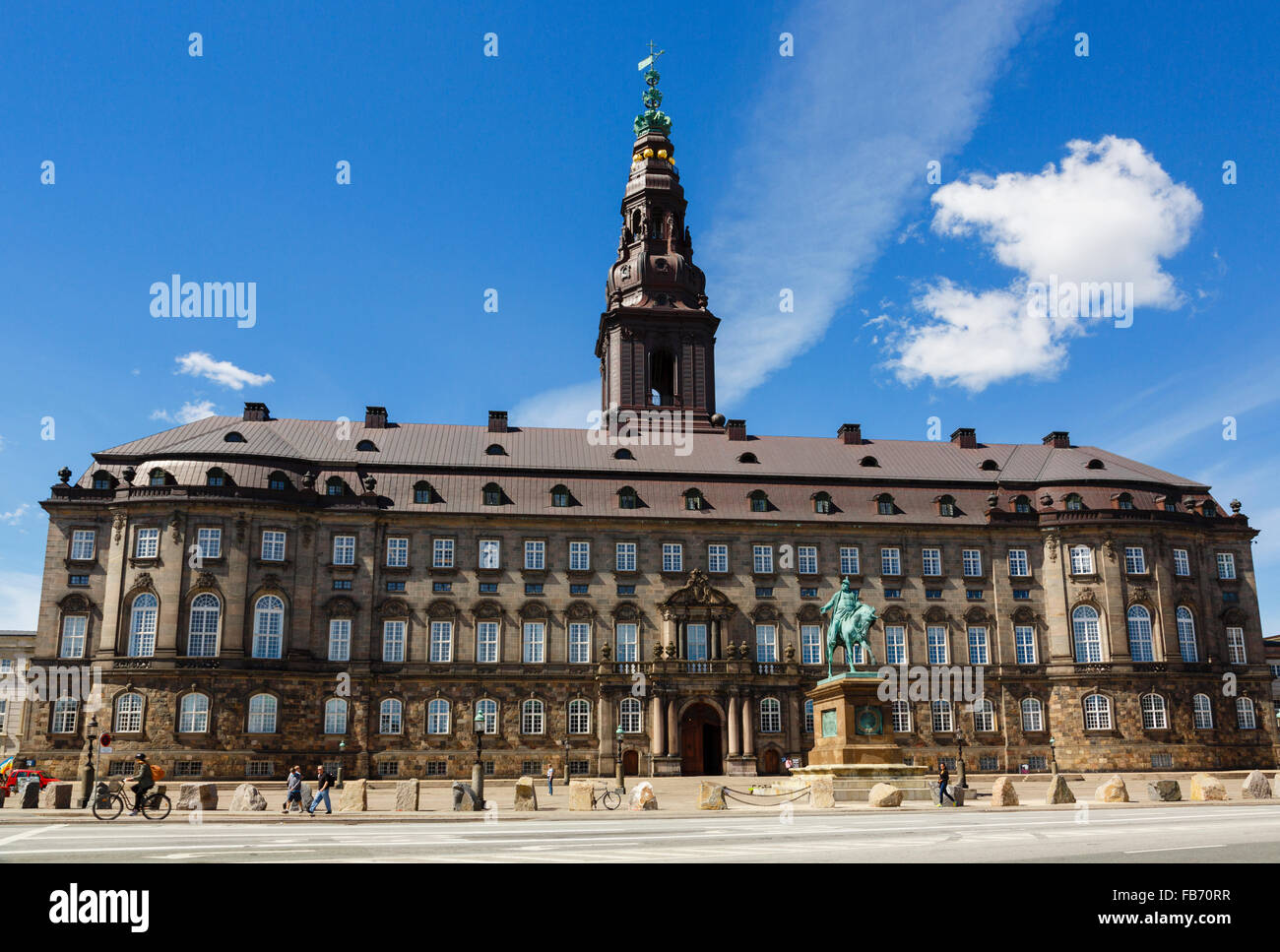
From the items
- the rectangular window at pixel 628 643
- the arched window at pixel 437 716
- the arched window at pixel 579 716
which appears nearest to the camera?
the arched window at pixel 437 716

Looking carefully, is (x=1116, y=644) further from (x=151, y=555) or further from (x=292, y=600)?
(x=151, y=555)

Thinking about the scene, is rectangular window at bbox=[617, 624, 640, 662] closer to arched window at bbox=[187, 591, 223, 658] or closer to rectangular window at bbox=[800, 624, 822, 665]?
rectangular window at bbox=[800, 624, 822, 665]

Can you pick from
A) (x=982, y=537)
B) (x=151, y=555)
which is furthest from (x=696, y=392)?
(x=151, y=555)

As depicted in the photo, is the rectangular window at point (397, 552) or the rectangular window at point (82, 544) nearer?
the rectangular window at point (82, 544)

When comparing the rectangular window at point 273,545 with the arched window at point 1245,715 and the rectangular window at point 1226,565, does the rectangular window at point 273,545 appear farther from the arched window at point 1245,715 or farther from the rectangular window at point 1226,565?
the arched window at point 1245,715

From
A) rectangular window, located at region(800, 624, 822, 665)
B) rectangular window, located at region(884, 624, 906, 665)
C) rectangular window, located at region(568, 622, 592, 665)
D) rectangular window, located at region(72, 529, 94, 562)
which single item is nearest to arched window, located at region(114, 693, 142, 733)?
rectangular window, located at region(72, 529, 94, 562)

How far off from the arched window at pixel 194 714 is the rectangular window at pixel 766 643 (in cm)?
3169

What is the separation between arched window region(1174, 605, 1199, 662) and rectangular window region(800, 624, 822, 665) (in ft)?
74.1

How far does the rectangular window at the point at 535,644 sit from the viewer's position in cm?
6456

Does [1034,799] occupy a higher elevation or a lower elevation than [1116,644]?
lower

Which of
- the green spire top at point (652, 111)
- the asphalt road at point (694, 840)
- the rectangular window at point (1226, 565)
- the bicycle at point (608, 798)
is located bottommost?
the bicycle at point (608, 798)

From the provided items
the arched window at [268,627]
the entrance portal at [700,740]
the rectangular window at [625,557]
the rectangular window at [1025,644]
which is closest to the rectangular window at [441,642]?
the arched window at [268,627]
